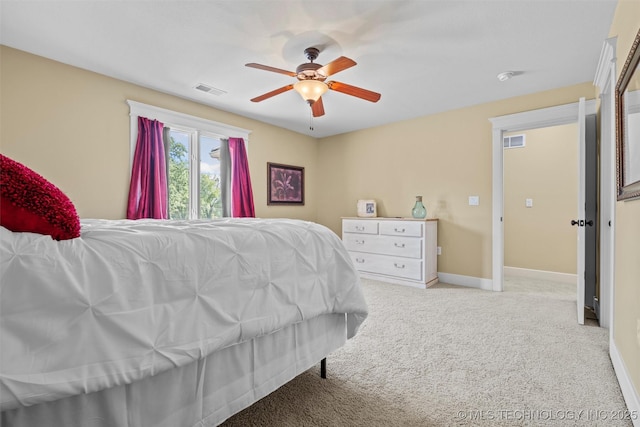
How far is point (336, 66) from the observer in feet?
7.32

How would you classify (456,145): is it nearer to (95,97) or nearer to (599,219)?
(599,219)

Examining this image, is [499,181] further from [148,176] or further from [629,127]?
[148,176]

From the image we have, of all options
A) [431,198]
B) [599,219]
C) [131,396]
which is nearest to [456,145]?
[431,198]

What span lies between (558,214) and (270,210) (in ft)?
13.9

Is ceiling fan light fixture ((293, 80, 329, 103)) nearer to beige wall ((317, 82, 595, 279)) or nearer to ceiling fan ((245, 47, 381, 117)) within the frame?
ceiling fan ((245, 47, 381, 117))

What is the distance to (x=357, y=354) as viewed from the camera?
201 centimetres

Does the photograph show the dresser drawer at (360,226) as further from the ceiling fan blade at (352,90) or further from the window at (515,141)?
the window at (515,141)

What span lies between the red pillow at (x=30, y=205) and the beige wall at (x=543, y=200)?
17.4 feet

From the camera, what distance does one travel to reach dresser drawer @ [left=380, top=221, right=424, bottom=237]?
382 centimetres

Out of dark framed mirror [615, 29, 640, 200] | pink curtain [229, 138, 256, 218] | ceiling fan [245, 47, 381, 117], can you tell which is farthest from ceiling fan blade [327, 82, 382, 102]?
pink curtain [229, 138, 256, 218]

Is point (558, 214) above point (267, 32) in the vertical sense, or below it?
below

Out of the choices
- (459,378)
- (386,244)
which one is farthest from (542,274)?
(459,378)

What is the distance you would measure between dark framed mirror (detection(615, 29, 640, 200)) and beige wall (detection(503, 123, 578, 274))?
290 centimetres

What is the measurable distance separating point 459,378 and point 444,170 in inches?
119
